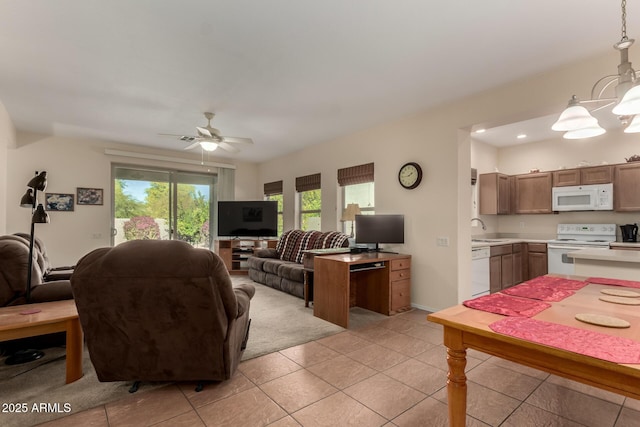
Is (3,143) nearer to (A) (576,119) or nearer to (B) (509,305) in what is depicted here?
(B) (509,305)

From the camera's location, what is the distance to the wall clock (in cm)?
411

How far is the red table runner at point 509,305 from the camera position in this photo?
4.66 feet

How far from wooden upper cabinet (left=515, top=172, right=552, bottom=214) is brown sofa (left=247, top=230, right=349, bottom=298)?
3.52 m

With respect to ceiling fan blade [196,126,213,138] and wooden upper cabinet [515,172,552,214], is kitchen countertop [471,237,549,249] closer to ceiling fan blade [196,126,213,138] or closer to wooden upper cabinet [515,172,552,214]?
wooden upper cabinet [515,172,552,214]

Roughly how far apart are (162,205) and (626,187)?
26.9ft

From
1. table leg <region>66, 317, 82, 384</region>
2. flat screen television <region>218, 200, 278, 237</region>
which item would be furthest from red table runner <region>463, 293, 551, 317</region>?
flat screen television <region>218, 200, 278, 237</region>

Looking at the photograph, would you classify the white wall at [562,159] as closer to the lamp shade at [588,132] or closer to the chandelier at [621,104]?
the chandelier at [621,104]

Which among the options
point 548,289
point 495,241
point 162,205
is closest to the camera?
point 548,289

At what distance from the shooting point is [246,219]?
679 centimetres

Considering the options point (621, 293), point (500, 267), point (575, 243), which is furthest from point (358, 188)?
point (621, 293)

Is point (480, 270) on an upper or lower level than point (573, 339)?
lower

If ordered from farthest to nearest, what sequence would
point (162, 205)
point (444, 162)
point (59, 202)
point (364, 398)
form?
point (162, 205) → point (59, 202) → point (444, 162) → point (364, 398)

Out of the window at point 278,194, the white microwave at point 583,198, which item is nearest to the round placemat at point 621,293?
the white microwave at point 583,198

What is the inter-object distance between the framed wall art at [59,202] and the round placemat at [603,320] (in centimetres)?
696
